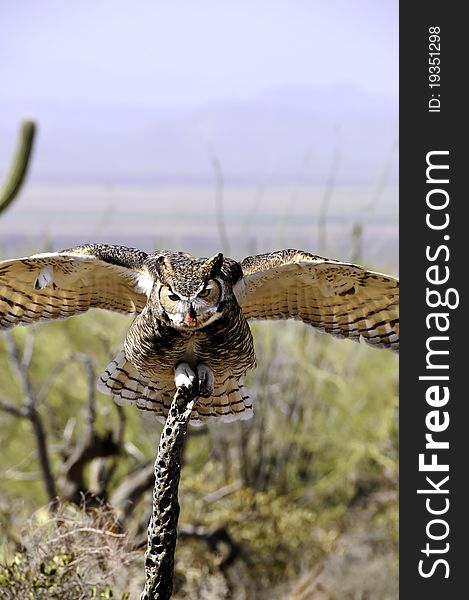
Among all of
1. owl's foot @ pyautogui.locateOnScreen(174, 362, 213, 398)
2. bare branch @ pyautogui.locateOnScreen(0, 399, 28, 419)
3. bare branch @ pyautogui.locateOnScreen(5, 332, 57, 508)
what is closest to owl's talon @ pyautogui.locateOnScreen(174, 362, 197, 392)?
owl's foot @ pyautogui.locateOnScreen(174, 362, 213, 398)

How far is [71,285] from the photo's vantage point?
2611mm

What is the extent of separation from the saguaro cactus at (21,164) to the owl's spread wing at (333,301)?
Answer: 77.2 inches

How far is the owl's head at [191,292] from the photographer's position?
77.5 inches

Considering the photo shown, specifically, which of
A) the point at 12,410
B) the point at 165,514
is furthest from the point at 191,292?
the point at 12,410

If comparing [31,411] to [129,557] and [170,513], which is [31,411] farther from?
[170,513]

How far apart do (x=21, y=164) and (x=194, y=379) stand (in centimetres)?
240

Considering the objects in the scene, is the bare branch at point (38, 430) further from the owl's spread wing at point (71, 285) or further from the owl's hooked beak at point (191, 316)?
the owl's hooked beak at point (191, 316)

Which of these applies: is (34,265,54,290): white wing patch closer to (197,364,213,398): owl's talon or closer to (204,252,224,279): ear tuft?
(197,364,213,398): owl's talon

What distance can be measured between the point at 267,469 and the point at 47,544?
4.22m

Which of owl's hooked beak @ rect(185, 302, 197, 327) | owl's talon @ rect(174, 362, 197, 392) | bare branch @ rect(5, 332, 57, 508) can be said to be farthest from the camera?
bare branch @ rect(5, 332, 57, 508)

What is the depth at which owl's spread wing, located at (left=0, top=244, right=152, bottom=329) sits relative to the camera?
2412mm

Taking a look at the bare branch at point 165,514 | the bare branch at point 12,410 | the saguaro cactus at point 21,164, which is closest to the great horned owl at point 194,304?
the bare branch at point 165,514

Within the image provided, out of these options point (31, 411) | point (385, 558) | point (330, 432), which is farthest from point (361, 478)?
point (31, 411)

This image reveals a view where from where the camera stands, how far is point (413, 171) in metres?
2.93
